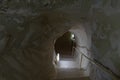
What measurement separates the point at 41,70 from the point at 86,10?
5.78 ft

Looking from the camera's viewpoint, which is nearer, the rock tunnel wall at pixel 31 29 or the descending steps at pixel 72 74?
the rock tunnel wall at pixel 31 29

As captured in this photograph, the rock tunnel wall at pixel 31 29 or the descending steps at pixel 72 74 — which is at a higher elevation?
the rock tunnel wall at pixel 31 29

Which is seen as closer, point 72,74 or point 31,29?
point 31,29

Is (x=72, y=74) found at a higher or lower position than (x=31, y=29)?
lower

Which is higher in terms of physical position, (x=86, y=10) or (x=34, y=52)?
(x=86, y=10)

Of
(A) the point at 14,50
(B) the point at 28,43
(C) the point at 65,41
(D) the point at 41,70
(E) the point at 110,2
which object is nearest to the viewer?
(E) the point at 110,2

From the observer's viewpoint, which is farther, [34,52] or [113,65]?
[34,52]

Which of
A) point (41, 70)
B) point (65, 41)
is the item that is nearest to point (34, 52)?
point (41, 70)

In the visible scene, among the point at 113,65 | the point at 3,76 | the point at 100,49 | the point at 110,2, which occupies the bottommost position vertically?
the point at 3,76

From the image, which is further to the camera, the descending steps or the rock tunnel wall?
the descending steps

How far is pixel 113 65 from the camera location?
1.98 meters

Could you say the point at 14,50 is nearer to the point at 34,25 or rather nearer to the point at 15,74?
the point at 15,74

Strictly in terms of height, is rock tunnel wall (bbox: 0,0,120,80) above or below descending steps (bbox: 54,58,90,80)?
above

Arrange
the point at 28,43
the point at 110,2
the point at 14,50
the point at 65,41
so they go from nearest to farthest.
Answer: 1. the point at 110,2
2. the point at 14,50
3. the point at 28,43
4. the point at 65,41
